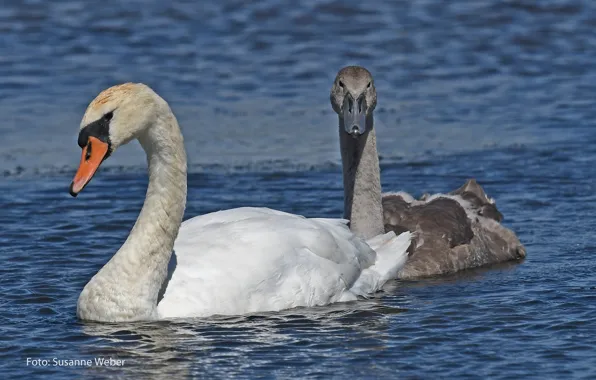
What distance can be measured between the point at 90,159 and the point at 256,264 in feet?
4.58

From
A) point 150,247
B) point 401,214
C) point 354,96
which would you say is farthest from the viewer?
point 401,214

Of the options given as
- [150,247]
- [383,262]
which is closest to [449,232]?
[383,262]

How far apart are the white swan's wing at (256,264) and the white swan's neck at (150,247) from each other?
163mm

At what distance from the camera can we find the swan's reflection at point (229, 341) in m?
8.91

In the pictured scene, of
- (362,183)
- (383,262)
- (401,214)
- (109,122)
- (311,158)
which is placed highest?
(109,122)

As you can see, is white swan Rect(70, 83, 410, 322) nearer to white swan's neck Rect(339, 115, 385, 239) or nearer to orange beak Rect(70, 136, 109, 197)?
orange beak Rect(70, 136, 109, 197)

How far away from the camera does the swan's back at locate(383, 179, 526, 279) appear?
11766 millimetres

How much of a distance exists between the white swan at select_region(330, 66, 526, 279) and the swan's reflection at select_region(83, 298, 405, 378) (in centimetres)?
170

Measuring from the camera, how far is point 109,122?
9336mm

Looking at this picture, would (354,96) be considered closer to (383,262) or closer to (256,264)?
(383,262)

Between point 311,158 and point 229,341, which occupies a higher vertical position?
point 311,158

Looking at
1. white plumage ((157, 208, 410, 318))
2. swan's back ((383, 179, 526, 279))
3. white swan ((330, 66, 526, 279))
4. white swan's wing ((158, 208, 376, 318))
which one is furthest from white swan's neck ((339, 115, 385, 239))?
white swan's wing ((158, 208, 376, 318))

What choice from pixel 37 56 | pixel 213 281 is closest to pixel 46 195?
pixel 213 281

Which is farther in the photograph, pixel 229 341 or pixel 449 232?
pixel 449 232
